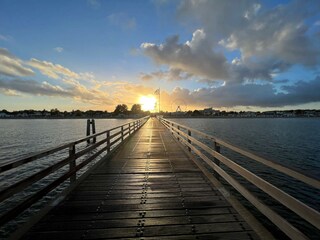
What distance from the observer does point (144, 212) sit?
4.34 m

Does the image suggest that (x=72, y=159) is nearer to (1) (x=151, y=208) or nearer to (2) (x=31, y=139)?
(1) (x=151, y=208)

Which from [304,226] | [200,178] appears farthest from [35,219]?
[304,226]

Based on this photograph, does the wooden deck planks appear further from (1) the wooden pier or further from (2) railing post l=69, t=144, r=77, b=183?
(2) railing post l=69, t=144, r=77, b=183

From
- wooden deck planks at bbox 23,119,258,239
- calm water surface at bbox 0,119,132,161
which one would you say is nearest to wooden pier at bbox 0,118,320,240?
wooden deck planks at bbox 23,119,258,239

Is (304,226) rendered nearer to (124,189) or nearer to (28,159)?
(124,189)

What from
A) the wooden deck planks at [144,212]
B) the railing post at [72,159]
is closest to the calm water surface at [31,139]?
the railing post at [72,159]

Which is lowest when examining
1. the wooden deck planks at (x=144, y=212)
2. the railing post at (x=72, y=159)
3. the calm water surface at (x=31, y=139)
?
the calm water surface at (x=31, y=139)

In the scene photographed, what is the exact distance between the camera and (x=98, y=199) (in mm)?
5020

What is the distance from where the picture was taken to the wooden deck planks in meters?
3.58

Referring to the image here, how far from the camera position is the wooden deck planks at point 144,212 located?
3.58m

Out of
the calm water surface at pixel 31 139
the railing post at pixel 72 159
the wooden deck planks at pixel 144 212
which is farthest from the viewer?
the calm water surface at pixel 31 139

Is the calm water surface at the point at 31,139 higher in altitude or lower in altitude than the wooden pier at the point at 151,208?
lower

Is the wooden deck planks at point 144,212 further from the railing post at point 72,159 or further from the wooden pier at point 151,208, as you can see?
the railing post at point 72,159

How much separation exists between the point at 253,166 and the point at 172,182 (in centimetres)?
1139
